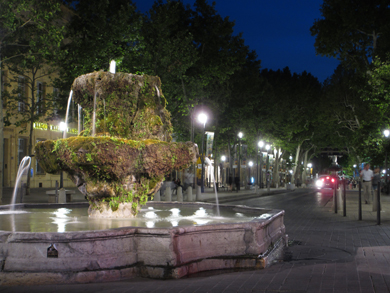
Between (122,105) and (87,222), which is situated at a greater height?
(122,105)

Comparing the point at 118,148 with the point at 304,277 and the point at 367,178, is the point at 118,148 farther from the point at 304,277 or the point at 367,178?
the point at 367,178

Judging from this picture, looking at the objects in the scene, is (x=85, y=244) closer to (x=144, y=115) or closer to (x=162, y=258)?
(x=162, y=258)

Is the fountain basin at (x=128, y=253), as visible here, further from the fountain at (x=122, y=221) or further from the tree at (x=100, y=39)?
the tree at (x=100, y=39)

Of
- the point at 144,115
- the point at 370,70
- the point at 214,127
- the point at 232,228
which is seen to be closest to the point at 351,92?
the point at 370,70

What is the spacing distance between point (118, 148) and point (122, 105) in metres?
1.79

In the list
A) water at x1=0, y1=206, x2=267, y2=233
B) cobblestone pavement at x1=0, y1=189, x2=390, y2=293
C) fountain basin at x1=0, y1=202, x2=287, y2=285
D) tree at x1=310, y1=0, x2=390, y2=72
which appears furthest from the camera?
tree at x1=310, y1=0, x2=390, y2=72

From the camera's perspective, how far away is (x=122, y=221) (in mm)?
8641

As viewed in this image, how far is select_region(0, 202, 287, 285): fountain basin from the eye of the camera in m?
5.70

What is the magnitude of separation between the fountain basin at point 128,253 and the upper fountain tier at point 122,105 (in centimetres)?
377

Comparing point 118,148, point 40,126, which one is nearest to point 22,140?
point 40,126

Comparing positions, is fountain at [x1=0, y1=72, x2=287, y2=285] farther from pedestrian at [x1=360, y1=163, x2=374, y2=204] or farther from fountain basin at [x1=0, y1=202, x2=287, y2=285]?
pedestrian at [x1=360, y1=163, x2=374, y2=204]

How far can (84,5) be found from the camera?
2750 centimetres

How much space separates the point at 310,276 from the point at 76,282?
9.43 feet

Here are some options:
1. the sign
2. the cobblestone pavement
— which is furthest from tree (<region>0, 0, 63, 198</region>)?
the sign
